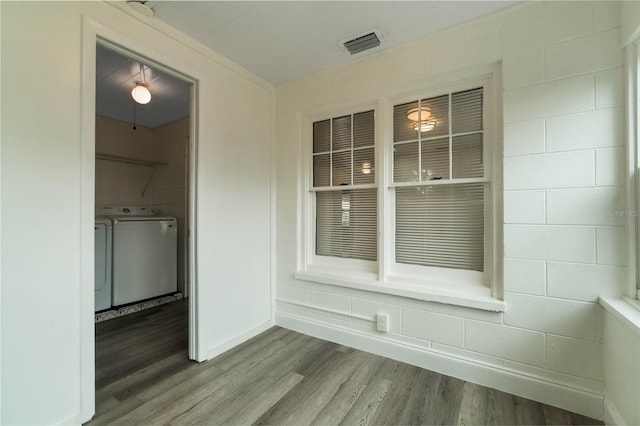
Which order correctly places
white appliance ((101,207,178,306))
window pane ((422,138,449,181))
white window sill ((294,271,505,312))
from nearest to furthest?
white window sill ((294,271,505,312))
window pane ((422,138,449,181))
white appliance ((101,207,178,306))

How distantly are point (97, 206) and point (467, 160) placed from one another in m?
4.66

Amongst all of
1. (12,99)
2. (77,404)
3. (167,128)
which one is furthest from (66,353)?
(167,128)

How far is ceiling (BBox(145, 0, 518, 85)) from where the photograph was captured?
5.76 ft

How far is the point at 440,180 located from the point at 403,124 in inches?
22.6

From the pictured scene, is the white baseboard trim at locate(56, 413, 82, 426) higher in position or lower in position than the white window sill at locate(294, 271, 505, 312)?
lower

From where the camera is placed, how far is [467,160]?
204 cm

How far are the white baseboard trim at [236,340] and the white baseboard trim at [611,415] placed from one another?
2.46 meters

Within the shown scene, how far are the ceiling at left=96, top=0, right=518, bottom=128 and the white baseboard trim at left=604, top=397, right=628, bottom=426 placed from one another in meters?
2.43

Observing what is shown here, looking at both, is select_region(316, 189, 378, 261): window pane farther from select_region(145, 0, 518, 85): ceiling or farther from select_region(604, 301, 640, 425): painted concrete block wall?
select_region(604, 301, 640, 425): painted concrete block wall

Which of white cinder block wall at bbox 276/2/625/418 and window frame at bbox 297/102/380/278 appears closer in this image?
white cinder block wall at bbox 276/2/625/418

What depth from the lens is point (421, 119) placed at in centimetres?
222

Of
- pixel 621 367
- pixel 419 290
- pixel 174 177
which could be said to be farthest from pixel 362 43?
pixel 174 177

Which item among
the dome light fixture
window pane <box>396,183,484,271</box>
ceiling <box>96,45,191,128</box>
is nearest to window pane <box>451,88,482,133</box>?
window pane <box>396,183,484,271</box>

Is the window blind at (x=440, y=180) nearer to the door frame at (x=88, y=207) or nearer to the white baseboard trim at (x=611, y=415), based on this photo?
the white baseboard trim at (x=611, y=415)
